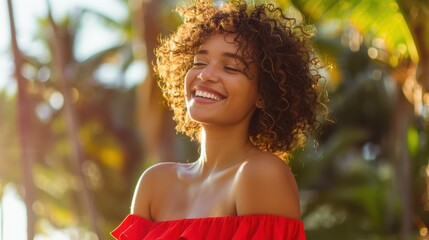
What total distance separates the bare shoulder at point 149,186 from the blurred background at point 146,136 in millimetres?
9502

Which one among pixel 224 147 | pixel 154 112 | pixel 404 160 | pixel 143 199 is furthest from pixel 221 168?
pixel 154 112

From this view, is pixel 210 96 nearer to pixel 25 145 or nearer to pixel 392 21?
pixel 392 21

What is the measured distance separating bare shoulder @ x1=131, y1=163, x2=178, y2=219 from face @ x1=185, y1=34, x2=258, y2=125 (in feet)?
0.95

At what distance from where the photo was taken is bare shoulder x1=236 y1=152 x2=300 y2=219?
4219mm

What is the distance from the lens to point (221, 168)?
4.45 m

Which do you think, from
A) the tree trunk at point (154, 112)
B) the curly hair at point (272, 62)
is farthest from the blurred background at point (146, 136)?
the curly hair at point (272, 62)

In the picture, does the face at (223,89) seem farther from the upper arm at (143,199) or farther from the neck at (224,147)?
the upper arm at (143,199)

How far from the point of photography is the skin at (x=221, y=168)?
424 cm

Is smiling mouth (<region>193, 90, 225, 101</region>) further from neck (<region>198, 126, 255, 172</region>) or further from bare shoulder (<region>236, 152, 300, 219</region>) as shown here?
bare shoulder (<region>236, 152, 300, 219</region>)

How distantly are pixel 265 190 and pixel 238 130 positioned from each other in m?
0.36

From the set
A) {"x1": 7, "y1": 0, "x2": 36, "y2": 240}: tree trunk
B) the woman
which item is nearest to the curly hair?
the woman

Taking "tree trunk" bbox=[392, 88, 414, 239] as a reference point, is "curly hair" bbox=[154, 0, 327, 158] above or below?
above

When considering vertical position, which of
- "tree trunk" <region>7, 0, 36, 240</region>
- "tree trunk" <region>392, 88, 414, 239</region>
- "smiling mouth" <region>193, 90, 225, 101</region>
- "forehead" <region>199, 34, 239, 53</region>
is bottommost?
"tree trunk" <region>392, 88, 414, 239</region>

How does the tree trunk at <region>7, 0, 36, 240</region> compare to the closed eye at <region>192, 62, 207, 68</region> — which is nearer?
the closed eye at <region>192, 62, 207, 68</region>
